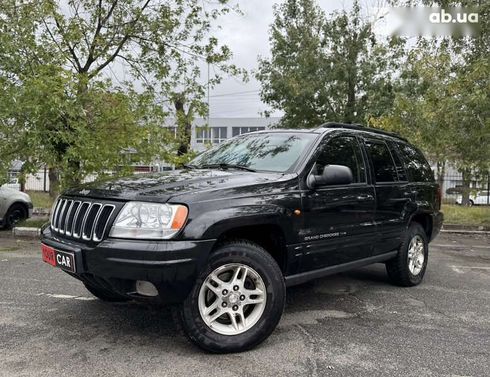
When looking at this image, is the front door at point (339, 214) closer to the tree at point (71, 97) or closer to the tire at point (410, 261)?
the tire at point (410, 261)

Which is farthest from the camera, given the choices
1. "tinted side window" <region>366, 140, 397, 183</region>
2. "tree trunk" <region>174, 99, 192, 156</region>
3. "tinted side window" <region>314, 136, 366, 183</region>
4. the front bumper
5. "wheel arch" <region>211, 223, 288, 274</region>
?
"tree trunk" <region>174, 99, 192, 156</region>

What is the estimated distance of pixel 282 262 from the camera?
3936 mm

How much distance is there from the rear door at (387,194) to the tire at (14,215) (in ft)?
27.0

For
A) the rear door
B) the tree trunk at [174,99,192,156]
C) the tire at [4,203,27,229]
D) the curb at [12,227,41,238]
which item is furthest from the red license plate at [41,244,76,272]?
the tire at [4,203,27,229]

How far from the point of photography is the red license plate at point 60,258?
11.3 feet

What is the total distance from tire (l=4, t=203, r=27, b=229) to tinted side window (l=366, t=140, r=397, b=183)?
8.21m

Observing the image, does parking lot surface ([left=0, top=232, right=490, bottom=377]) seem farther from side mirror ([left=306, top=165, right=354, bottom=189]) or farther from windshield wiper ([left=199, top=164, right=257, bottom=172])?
windshield wiper ([left=199, top=164, right=257, bottom=172])

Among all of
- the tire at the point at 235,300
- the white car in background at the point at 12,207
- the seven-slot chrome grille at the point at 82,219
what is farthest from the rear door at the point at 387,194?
the white car in background at the point at 12,207

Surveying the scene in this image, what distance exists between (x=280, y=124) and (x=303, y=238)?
20147mm

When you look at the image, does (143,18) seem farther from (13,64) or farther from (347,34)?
(347,34)

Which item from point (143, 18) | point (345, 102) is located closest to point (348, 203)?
point (143, 18)

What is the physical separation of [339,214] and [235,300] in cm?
140

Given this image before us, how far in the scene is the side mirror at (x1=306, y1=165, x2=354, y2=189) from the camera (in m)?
4.01

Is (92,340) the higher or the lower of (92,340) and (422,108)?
the lower
